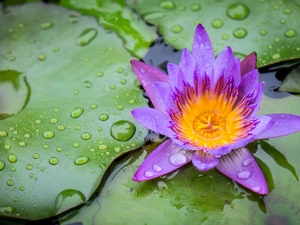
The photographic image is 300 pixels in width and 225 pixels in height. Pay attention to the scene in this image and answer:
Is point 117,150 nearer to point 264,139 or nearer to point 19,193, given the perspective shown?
point 19,193

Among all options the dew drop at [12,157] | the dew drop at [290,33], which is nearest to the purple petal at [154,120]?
the dew drop at [12,157]

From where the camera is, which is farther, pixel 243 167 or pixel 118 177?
pixel 118 177

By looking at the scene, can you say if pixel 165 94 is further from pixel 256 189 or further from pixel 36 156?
pixel 36 156

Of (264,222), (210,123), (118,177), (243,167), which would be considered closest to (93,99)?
(118,177)

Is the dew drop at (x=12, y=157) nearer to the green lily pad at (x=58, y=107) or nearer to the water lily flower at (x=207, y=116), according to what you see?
the green lily pad at (x=58, y=107)

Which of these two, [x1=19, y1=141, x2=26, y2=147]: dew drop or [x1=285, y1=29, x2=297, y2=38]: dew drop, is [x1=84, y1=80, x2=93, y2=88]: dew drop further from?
[x1=285, y1=29, x2=297, y2=38]: dew drop

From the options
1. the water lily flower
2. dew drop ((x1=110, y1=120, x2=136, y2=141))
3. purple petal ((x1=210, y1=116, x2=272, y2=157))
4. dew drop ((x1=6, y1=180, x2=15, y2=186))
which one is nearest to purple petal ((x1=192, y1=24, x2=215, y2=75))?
the water lily flower
